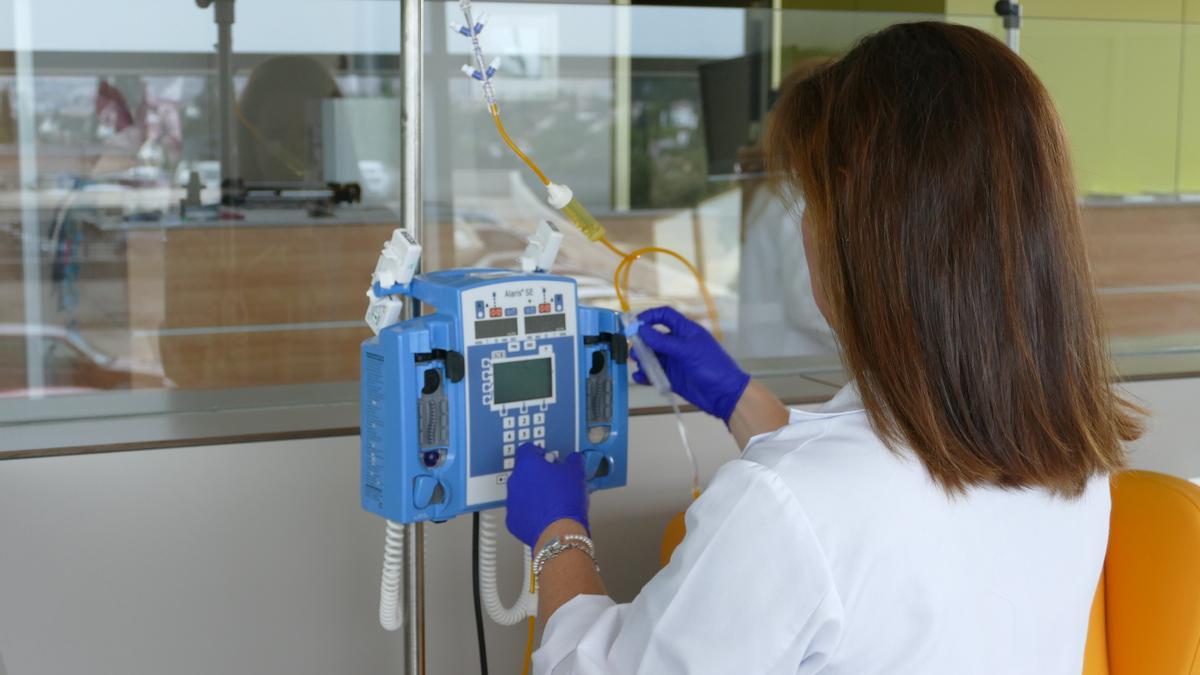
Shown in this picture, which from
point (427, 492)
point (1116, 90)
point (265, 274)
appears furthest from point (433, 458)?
point (1116, 90)

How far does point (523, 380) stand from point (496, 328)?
7 centimetres

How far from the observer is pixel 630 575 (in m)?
1.96

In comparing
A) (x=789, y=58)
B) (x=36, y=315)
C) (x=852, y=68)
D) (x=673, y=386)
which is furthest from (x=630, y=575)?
(x=789, y=58)

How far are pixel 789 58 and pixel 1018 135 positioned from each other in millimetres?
3429

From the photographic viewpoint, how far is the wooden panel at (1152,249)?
10.2ft

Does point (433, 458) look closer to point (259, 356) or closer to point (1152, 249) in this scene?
point (259, 356)

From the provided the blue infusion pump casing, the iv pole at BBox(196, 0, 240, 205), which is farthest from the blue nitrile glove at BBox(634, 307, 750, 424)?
the iv pole at BBox(196, 0, 240, 205)

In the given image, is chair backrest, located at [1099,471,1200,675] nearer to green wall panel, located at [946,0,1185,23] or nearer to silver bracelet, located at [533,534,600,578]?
silver bracelet, located at [533,534,600,578]

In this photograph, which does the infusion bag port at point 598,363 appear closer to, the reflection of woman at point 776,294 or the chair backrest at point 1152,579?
the chair backrest at point 1152,579

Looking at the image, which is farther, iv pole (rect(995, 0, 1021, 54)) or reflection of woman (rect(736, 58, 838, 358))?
iv pole (rect(995, 0, 1021, 54))

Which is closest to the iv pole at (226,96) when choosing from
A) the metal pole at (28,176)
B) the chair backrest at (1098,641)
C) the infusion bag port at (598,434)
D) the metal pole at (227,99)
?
the metal pole at (227,99)

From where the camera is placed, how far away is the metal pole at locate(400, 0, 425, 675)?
1.26 m

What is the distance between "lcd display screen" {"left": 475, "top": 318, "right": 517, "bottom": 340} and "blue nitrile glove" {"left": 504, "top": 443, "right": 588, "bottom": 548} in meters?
0.13

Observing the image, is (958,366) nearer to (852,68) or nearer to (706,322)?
(852,68)
